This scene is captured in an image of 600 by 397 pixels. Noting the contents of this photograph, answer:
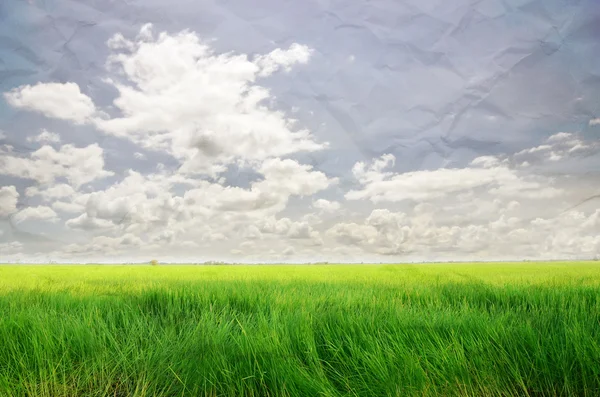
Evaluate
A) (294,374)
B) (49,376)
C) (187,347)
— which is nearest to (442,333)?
(294,374)

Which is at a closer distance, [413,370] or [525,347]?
[413,370]

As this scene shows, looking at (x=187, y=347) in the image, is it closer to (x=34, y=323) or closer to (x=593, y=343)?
(x=34, y=323)

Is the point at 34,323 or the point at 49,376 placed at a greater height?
the point at 34,323

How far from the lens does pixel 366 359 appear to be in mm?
2900

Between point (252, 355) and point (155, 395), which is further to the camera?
point (252, 355)

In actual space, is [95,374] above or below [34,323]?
below

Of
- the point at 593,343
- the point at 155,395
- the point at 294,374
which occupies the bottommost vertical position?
the point at 155,395

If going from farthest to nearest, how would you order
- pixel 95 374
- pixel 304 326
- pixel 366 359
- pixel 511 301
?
pixel 511 301
pixel 304 326
pixel 95 374
pixel 366 359

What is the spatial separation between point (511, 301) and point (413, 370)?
4.71 metres

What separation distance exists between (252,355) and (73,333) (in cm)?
190

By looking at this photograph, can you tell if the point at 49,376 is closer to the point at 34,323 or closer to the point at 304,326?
the point at 34,323

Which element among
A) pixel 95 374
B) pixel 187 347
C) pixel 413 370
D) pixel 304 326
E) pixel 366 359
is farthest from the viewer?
pixel 304 326

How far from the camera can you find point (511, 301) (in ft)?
21.5

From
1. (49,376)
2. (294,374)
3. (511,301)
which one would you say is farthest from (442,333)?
(511,301)
